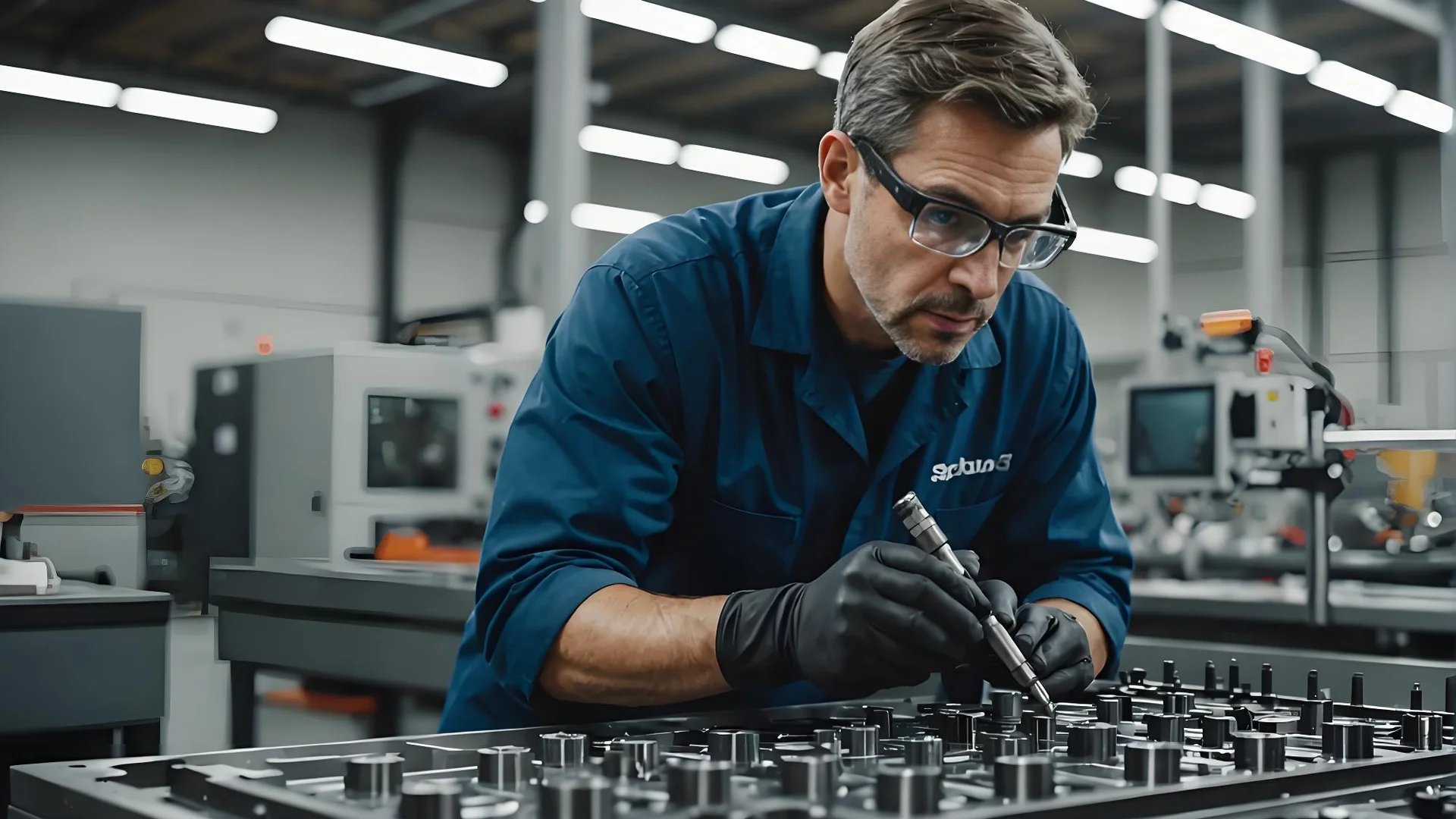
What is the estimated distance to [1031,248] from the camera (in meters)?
1.33

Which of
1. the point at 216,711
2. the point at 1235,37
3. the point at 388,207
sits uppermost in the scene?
the point at 1235,37

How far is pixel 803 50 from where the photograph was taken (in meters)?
6.68

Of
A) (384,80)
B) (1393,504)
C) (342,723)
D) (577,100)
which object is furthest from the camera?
(384,80)

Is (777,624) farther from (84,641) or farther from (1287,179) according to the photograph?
(1287,179)

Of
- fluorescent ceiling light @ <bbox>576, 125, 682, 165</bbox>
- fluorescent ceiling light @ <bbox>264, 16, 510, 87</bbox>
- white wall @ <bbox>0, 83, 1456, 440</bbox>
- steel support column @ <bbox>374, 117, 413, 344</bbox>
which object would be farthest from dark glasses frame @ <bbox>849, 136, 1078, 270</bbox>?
fluorescent ceiling light @ <bbox>576, 125, 682, 165</bbox>

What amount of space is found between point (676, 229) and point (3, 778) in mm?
2095

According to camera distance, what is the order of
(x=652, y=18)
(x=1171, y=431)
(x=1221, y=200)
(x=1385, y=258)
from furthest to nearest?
(x=1221, y=200)
(x=1385, y=258)
(x=652, y=18)
(x=1171, y=431)

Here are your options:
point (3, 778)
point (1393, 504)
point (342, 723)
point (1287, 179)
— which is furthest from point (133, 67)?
point (1287, 179)

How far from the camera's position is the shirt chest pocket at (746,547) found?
1.33 meters

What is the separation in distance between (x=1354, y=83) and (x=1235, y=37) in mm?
1411

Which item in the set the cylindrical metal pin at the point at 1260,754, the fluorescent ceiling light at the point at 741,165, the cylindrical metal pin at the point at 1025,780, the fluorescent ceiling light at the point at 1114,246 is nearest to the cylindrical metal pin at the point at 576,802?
the cylindrical metal pin at the point at 1025,780

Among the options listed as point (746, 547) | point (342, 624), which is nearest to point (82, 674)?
point (342, 624)

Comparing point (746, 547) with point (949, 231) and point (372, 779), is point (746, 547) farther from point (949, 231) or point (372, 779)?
point (372, 779)

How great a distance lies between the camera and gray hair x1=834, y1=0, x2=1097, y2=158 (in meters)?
1.17
